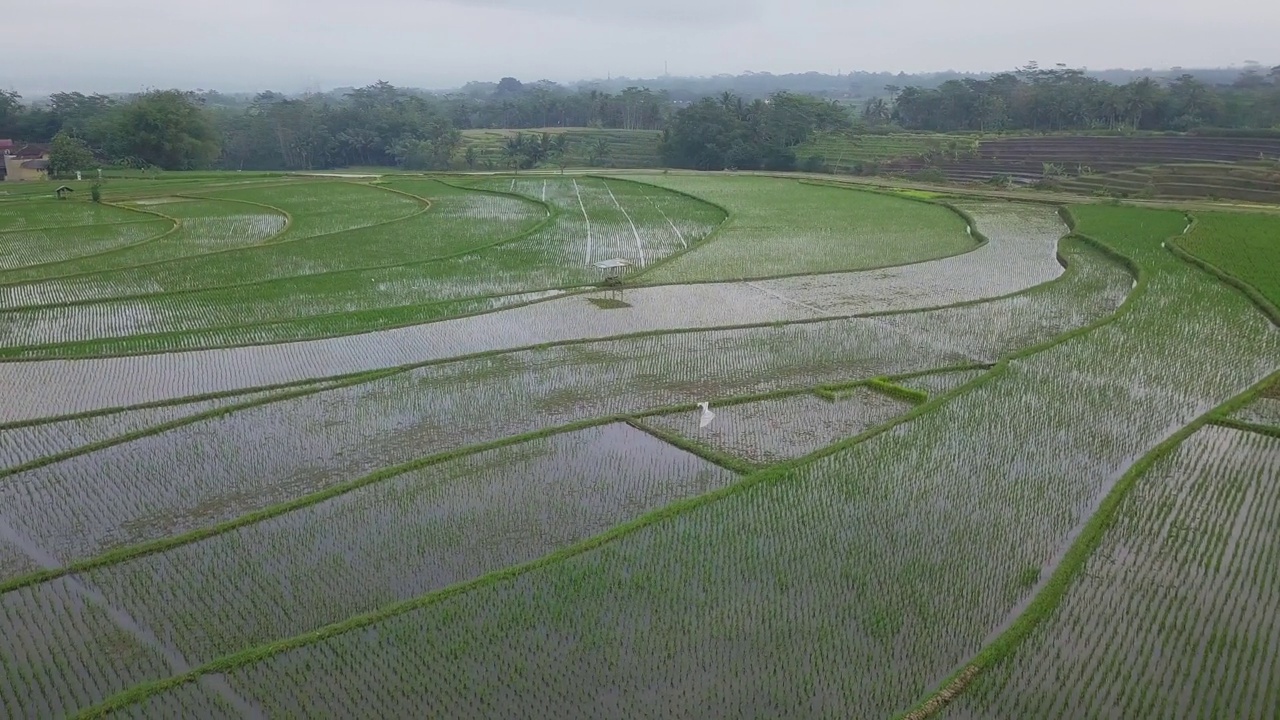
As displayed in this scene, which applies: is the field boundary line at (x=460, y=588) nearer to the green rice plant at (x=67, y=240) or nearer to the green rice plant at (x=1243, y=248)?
the green rice plant at (x=1243, y=248)

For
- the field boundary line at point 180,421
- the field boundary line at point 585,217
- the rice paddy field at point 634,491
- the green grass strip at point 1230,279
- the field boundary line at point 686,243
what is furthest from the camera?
the field boundary line at point 585,217

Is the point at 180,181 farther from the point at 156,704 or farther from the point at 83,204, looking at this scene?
the point at 156,704

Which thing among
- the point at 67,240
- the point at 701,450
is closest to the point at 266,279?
the point at 67,240

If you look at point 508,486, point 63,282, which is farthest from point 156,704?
point 63,282

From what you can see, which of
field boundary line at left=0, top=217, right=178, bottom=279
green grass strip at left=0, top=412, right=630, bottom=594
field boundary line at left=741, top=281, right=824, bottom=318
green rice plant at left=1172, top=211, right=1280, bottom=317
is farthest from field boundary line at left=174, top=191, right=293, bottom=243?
green rice plant at left=1172, top=211, right=1280, bottom=317

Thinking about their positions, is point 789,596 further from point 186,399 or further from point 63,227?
point 63,227

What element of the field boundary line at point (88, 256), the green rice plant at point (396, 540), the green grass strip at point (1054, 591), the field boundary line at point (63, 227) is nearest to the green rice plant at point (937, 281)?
the green grass strip at point (1054, 591)
